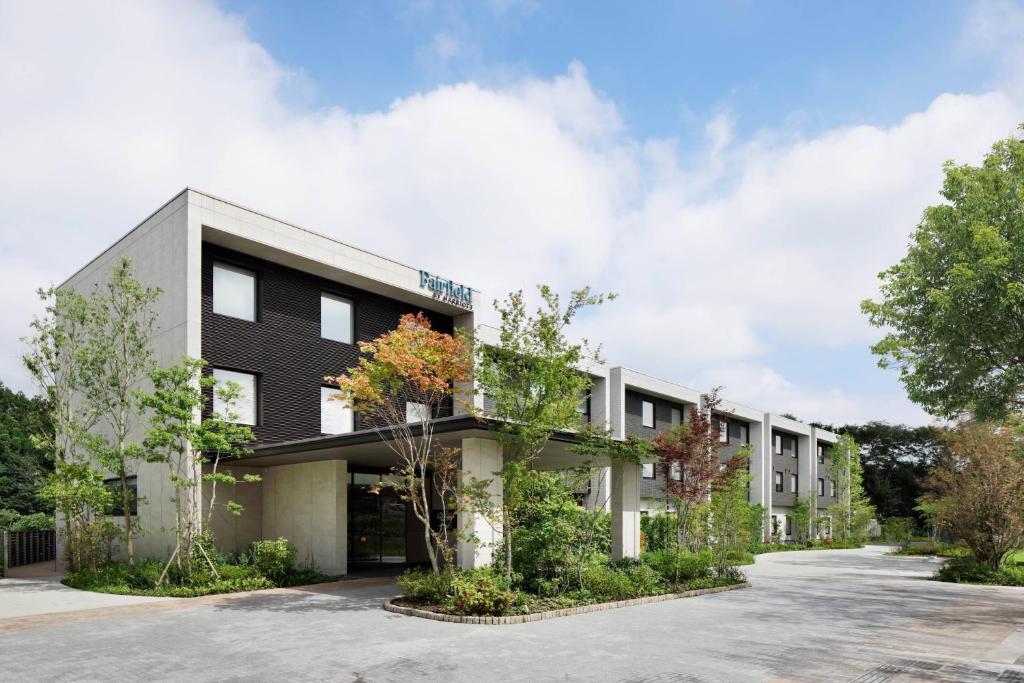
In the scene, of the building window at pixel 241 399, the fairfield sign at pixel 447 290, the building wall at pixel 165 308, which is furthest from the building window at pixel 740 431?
the building wall at pixel 165 308

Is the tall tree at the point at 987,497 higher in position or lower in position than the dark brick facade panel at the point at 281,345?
lower

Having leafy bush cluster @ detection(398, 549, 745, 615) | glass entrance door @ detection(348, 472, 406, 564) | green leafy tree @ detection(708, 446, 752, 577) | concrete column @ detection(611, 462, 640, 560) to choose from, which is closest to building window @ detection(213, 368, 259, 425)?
glass entrance door @ detection(348, 472, 406, 564)

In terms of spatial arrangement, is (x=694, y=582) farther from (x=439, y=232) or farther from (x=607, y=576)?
(x=439, y=232)

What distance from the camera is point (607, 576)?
15.6 metres

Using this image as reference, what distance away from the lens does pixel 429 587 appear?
14164 mm

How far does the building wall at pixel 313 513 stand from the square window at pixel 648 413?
21115 millimetres

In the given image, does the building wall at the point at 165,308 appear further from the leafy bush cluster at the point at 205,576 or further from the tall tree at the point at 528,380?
the tall tree at the point at 528,380

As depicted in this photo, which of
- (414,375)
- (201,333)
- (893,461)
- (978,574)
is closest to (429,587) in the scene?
(414,375)

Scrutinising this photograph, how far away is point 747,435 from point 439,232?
124 ft

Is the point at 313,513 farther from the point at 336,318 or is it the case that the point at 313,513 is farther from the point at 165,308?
the point at 165,308

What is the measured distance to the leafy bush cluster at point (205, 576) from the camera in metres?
16.8

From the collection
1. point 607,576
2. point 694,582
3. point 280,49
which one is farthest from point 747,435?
point 280,49

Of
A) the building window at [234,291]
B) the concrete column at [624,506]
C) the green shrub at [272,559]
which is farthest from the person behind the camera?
the building window at [234,291]

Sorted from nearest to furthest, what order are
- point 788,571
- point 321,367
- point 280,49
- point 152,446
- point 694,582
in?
point 280,49
point 152,446
point 694,582
point 321,367
point 788,571
